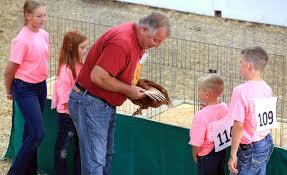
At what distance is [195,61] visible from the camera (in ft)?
32.0

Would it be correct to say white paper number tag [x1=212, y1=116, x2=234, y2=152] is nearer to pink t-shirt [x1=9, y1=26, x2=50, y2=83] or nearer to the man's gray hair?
the man's gray hair

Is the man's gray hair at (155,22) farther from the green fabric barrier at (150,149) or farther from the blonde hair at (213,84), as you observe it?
the green fabric barrier at (150,149)

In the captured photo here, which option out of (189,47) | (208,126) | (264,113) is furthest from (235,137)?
(189,47)

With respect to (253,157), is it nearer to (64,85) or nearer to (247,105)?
(247,105)

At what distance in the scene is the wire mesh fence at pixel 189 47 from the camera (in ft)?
27.9

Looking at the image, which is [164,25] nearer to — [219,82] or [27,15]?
[219,82]

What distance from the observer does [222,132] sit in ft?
17.0

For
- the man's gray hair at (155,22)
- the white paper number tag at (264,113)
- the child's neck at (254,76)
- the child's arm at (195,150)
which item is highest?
the man's gray hair at (155,22)

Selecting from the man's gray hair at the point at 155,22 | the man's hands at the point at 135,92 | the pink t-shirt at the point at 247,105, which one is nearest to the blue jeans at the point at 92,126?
the man's hands at the point at 135,92

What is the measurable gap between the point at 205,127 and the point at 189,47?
497 centimetres

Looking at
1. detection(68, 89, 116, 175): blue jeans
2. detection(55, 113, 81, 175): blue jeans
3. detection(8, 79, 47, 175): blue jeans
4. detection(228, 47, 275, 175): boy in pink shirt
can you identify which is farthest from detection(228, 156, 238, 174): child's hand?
detection(8, 79, 47, 175): blue jeans

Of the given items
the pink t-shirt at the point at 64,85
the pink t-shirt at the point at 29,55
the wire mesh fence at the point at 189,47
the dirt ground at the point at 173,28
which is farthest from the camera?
the dirt ground at the point at 173,28

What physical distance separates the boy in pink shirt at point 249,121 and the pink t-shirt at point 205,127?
0.27 metres

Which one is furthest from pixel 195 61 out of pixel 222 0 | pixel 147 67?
pixel 222 0
